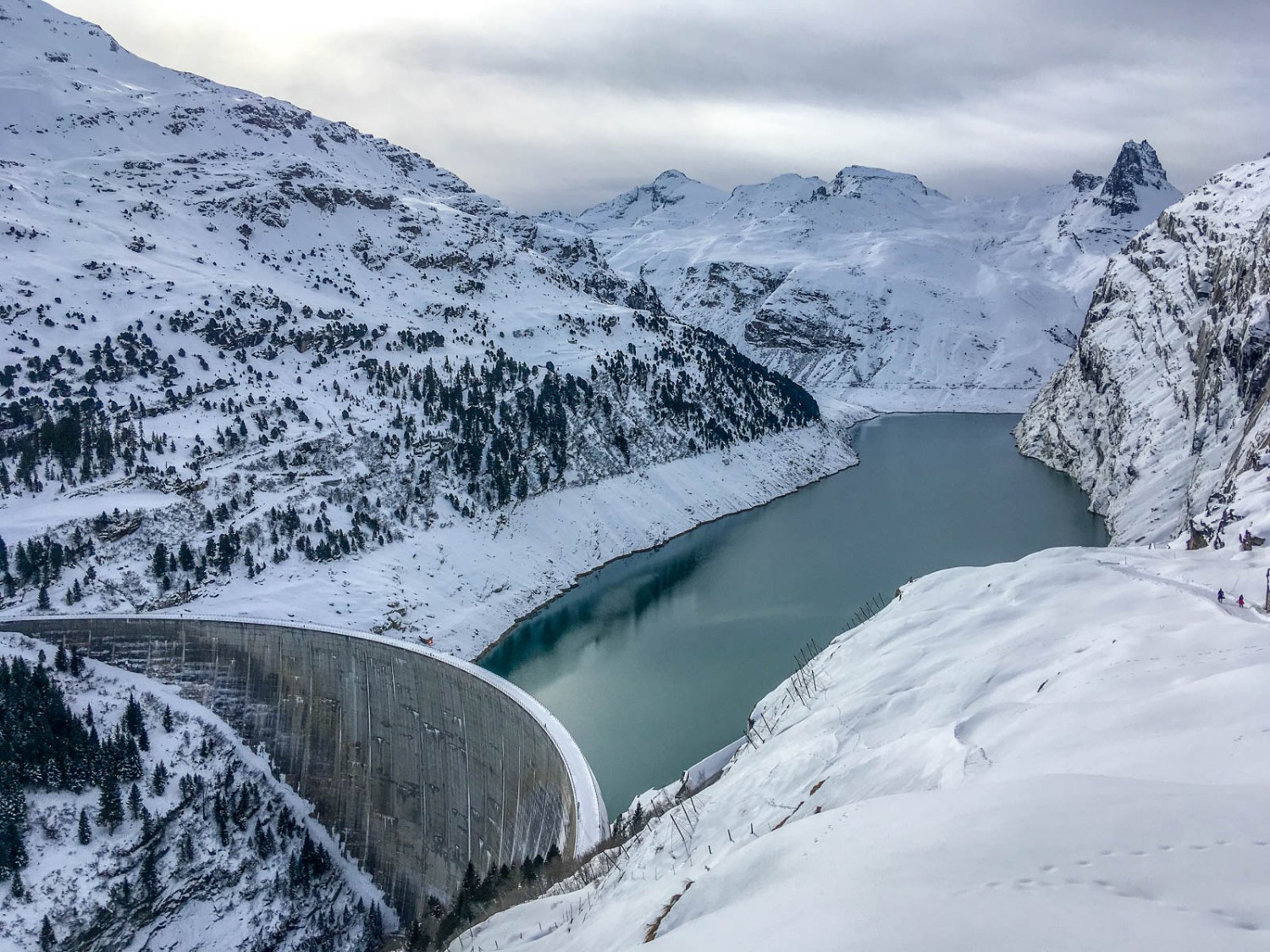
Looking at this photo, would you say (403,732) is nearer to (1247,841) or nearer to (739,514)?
(1247,841)

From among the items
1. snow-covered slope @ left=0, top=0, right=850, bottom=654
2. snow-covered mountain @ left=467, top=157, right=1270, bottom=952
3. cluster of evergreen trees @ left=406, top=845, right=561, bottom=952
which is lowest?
cluster of evergreen trees @ left=406, top=845, right=561, bottom=952

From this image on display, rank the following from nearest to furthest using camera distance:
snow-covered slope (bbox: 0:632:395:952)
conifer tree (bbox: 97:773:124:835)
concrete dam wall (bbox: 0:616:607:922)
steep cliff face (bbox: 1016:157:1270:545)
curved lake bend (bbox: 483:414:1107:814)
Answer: snow-covered slope (bbox: 0:632:395:952), concrete dam wall (bbox: 0:616:607:922), conifer tree (bbox: 97:773:124:835), curved lake bend (bbox: 483:414:1107:814), steep cliff face (bbox: 1016:157:1270:545)

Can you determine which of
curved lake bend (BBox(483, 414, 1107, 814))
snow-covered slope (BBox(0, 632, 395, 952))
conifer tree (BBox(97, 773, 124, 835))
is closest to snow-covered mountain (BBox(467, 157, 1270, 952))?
curved lake bend (BBox(483, 414, 1107, 814))

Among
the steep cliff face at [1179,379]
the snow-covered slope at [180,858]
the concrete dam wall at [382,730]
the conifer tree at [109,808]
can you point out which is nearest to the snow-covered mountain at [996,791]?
the concrete dam wall at [382,730]

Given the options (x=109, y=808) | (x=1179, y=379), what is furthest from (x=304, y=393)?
(x=1179, y=379)

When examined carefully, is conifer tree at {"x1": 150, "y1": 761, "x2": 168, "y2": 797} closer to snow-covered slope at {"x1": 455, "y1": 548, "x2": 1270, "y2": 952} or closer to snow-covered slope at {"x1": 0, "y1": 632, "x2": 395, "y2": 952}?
snow-covered slope at {"x1": 0, "y1": 632, "x2": 395, "y2": 952}

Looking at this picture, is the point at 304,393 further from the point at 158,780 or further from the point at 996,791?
the point at 996,791

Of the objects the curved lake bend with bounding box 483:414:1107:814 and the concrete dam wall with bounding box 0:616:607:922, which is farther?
the curved lake bend with bounding box 483:414:1107:814
